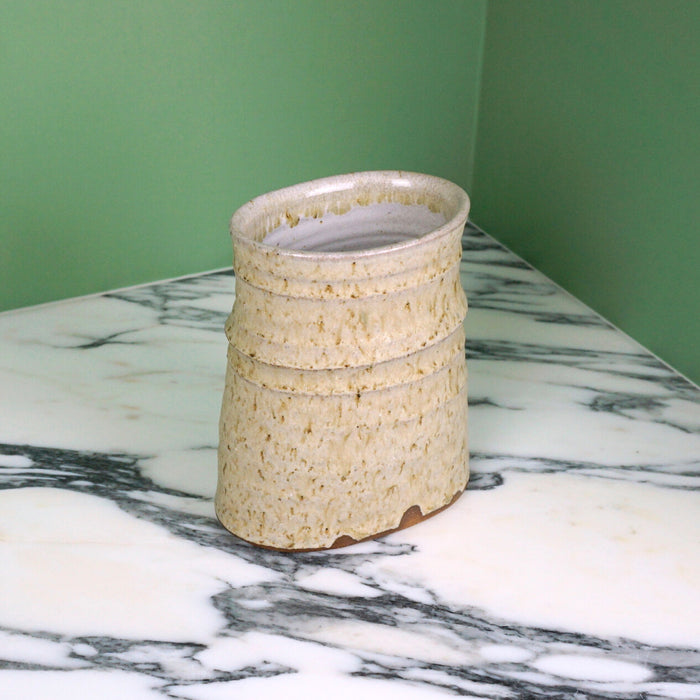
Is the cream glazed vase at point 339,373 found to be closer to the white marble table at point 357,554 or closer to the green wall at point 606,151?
the white marble table at point 357,554

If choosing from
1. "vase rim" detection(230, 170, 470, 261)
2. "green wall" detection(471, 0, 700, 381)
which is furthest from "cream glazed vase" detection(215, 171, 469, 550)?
"green wall" detection(471, 0, 700, 381)

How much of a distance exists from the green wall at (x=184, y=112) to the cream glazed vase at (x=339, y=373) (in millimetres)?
354

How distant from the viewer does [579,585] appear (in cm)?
76

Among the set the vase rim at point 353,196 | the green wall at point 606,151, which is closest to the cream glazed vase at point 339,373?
the vase rim at point 353,196

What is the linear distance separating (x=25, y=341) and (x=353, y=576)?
49cm

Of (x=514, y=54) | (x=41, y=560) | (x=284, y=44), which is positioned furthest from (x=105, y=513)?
(x=514, y=54)

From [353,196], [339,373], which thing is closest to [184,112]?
[353,196]

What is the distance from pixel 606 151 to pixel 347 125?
30 cm

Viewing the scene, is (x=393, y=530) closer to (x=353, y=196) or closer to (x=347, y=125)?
(x=353, y=196)

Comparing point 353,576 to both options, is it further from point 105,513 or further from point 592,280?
point 592,280

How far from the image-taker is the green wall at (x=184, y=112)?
1064 millimetres

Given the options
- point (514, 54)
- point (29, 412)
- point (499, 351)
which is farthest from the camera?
point (514, 54)

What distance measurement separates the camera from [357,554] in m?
0.79

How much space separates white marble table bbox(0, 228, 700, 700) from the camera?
0.68 metres
